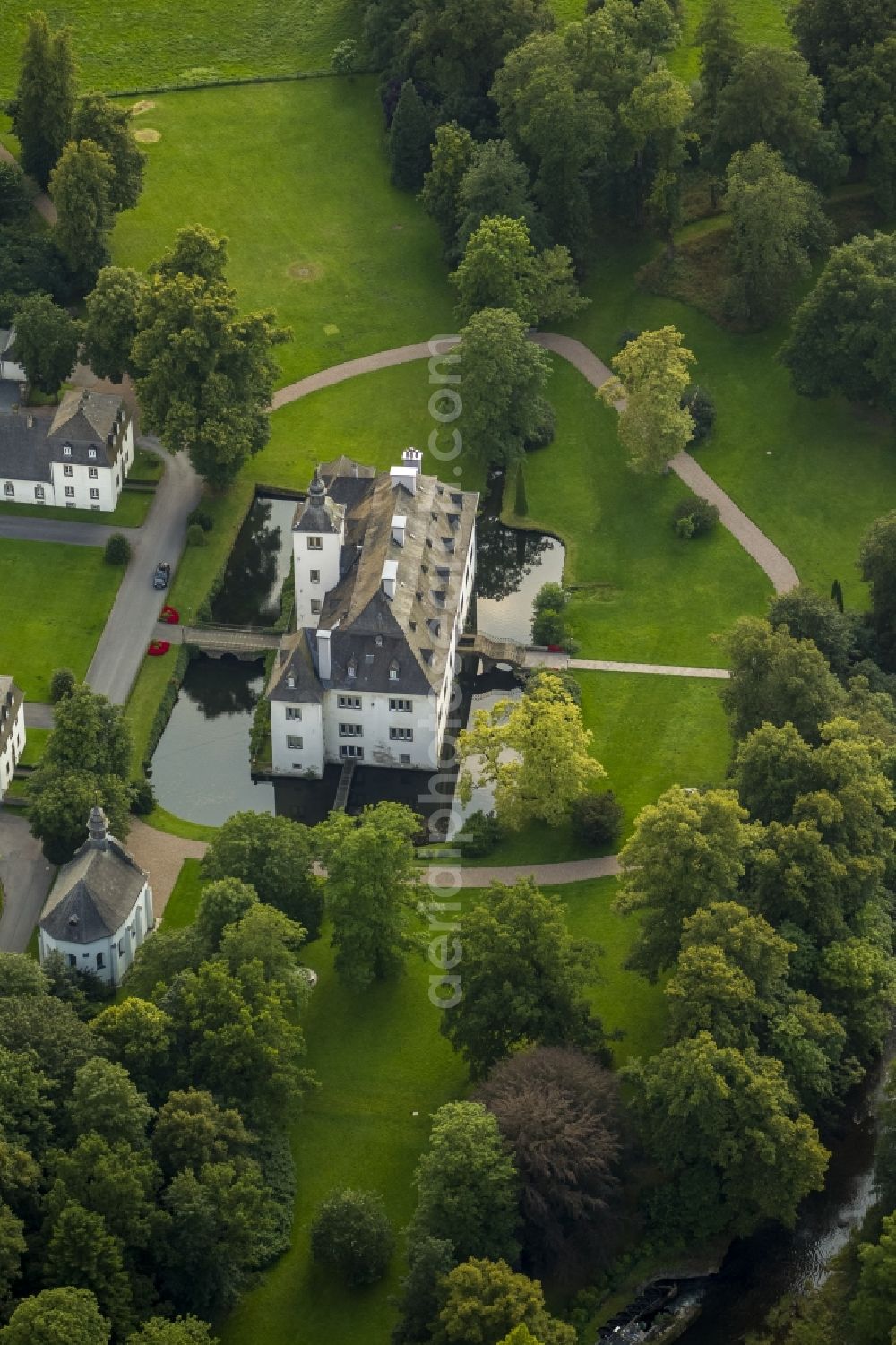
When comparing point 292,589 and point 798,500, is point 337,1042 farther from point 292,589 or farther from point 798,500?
point 798,500

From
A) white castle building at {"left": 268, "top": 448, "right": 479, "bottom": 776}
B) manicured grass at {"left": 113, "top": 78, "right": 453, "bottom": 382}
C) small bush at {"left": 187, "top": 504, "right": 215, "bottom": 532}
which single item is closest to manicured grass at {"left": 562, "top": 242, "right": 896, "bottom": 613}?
manicured grass at {"left": 113, "top": 78, "right": 453, "bottom": 382}

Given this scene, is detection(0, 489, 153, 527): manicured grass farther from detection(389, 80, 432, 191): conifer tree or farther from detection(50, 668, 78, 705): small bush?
detection(389, 80, 432, 191): conifer tree

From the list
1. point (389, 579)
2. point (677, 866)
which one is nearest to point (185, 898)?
point (389, 579)

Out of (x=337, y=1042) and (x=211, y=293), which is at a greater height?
(x=211, y=293)

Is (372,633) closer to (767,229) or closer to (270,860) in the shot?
(270,860)

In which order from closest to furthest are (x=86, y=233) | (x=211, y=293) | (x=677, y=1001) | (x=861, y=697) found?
(x=677, y=1001) < (x=861, y=697) < (x=211, y=293) < (x=86, y=233)

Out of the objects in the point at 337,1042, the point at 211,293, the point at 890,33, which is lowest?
the point at 337,1042

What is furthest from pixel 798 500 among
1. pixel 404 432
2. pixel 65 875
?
pixel 65 875
